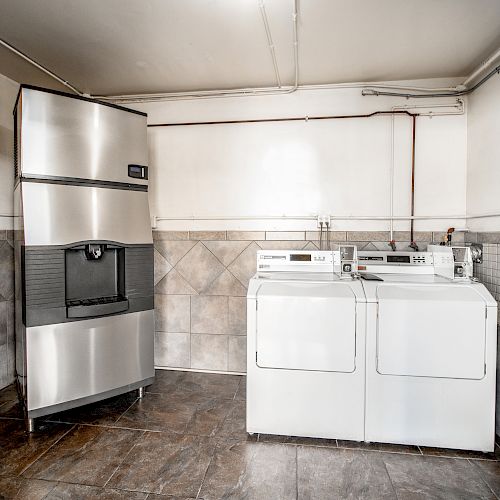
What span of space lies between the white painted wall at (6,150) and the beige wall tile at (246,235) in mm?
1876

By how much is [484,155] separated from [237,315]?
2.39m

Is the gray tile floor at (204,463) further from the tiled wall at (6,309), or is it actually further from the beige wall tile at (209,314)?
the beige wall tile at (209,314)

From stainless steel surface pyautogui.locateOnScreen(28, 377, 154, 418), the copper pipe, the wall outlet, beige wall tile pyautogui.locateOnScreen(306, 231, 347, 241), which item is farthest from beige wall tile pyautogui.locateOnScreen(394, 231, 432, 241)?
stainless steel surface pyautogui.locateOnScreen(28, 377, 154, 418)

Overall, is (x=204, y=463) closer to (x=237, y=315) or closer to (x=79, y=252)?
(x=237, y=315)

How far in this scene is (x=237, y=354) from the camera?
3057 mm

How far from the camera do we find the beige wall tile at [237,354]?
10.0 feet

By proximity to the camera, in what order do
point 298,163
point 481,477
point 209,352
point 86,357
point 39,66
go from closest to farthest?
point 481,477 < point 86,357 < point 39,66 < point 298,163 < point 209,352

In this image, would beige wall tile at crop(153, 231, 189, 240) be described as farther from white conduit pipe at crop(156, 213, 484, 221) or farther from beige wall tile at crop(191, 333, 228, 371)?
beige wall tile at crop(191, 333, 228, 371)

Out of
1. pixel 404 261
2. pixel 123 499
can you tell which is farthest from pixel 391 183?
pixel 123 499

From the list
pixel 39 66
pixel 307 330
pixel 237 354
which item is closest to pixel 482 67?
pixel 307 330

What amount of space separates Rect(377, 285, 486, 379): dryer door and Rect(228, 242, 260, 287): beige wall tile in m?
1.32

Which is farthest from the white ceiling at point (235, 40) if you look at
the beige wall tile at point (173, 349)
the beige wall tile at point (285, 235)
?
the beige wall tile at point (173, 349)

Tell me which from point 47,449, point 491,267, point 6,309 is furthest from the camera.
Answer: point 6,309

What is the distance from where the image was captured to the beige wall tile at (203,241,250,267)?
306 cm
